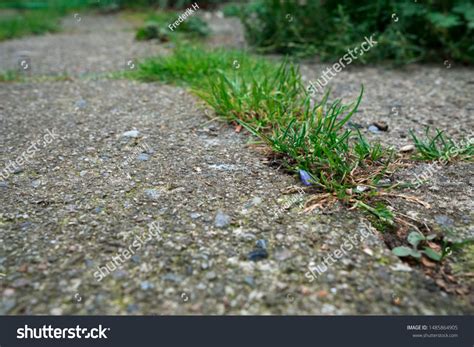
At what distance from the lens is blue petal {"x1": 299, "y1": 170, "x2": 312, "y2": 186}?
5.25 ft

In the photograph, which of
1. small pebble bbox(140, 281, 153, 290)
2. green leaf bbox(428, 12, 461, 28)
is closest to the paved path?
small pebble bbox(140, 281, 153, 290)

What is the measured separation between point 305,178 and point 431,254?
501 mm

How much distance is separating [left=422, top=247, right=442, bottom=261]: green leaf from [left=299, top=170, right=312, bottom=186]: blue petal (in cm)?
46

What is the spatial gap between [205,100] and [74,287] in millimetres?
1346

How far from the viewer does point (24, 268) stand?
123cm

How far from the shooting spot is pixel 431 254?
1274 mm

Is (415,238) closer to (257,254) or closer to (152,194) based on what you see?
(257,254)

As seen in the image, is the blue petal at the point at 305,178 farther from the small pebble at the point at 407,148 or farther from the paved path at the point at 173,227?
the small pebble at the point at 407,148

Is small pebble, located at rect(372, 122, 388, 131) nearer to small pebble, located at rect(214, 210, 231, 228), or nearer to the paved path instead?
the paved path

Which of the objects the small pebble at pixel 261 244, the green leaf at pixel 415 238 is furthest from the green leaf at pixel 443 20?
the small pebble at pixel 261 244

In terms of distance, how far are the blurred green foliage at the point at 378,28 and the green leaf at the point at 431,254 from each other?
1.98 meters

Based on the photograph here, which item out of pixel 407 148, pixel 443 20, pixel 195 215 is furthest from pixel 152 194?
pixel 443 20

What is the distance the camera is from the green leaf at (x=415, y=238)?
131cm
